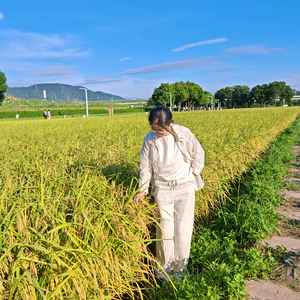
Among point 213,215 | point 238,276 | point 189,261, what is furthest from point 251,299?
point 213,215

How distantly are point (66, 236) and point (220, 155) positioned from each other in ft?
9.77

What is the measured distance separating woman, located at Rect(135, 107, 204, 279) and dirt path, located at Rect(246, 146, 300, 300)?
0.66 m

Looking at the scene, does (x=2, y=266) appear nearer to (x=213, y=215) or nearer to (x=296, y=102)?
(x=213, y=215)

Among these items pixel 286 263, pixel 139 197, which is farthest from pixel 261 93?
pixel 139 197

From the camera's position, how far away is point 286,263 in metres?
2.33

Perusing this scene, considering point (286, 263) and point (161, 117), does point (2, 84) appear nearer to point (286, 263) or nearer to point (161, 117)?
point (161, 117)

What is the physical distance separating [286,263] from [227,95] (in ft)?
382

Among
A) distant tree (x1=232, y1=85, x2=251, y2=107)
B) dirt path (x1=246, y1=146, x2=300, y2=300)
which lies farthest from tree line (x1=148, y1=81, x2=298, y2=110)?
dirt path (x1=246, y1=146, x2=300, y2=300)

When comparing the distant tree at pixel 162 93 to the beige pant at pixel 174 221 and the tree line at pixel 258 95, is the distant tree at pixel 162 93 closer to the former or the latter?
the tree line at pixel 258 95

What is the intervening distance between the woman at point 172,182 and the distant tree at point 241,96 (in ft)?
335

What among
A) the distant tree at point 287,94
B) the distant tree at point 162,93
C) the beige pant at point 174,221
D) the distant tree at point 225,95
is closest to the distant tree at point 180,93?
the distant tree at point 162,93

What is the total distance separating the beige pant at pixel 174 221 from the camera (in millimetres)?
2301

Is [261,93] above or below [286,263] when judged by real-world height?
above

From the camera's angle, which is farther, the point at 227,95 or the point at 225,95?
the point at 225,95
